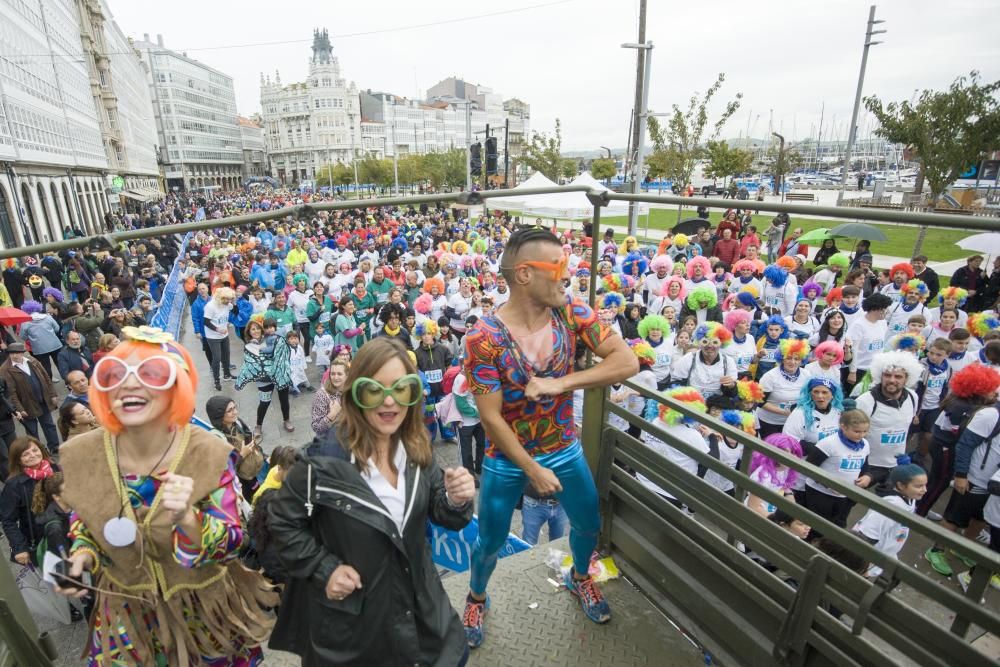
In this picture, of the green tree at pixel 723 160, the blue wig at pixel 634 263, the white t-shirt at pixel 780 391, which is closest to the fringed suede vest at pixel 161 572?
the white t-shirt at pixel 780 391

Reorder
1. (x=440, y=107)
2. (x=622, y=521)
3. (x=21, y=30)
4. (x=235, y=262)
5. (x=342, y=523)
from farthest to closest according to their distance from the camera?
1. (x=440, y=107)
2. (x=21, y=30)
3. (x=235, y=262)
4. (x=622, y=521)
5. (x=342, y=523)

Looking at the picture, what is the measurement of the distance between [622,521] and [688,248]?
1039cm

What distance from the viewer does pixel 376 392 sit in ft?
5.99

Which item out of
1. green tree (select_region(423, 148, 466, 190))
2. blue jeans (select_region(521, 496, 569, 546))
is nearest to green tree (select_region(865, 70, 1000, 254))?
blue jeans (select_region(521, 496, 569, 546))

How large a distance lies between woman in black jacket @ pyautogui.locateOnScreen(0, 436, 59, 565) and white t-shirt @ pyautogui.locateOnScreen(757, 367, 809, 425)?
6.28m

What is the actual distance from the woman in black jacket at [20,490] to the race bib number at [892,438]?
6.68 m

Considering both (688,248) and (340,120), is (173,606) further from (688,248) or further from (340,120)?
(340,120)

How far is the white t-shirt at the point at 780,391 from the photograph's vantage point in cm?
563

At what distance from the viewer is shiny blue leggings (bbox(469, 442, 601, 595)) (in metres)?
2.60

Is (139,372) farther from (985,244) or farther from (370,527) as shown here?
(985,244)

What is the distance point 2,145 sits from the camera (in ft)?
68.8

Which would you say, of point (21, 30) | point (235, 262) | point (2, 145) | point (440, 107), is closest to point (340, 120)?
point (440, 107)

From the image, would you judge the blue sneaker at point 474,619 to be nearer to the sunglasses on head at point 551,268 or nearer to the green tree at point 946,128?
the sunglasses on head at point 551,268

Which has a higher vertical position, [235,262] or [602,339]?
[602,339]
